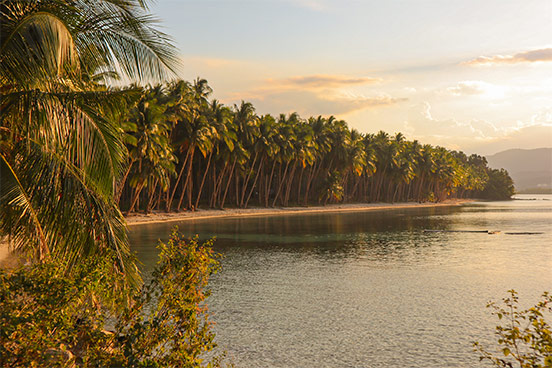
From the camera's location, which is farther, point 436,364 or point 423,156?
point 423,156

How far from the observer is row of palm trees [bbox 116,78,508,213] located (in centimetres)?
5759

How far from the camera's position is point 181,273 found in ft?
26.3

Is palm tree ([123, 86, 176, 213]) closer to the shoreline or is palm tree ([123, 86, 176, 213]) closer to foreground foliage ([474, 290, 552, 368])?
the shoreline

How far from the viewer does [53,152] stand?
996 centimetres

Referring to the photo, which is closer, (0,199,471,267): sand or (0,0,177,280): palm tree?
(0,0,177,280): palm tree

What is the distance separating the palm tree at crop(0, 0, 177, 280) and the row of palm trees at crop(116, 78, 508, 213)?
101 feet

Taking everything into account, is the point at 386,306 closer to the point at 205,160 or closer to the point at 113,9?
the point at 113,9

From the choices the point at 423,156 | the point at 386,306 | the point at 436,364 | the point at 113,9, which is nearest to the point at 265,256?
the point at 386,306

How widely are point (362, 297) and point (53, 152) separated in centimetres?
1333

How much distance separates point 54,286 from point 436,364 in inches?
361

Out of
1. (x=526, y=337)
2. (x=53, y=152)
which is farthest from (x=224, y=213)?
(x=526, y=337)

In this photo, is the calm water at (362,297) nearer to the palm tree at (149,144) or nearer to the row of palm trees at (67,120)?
the row of palm trees at (67,120)

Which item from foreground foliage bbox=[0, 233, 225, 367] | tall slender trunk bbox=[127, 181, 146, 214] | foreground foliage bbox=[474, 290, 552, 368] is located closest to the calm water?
foreground foliage bbox=[474, 290, 552, 368]

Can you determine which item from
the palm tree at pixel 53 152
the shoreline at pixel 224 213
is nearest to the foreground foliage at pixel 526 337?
the palm tree at pixel 53 152
